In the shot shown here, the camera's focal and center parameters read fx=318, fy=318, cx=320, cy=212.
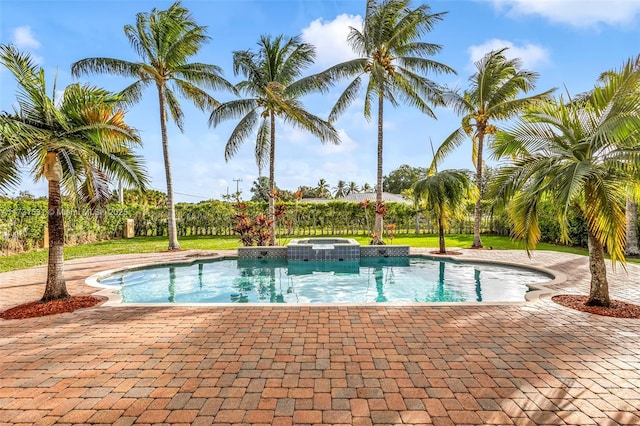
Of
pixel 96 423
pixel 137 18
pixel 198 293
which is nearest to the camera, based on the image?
pixel 96 423

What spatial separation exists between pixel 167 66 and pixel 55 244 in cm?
1137

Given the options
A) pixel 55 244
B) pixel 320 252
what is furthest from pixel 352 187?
pixel 55 244

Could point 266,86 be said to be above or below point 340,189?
below

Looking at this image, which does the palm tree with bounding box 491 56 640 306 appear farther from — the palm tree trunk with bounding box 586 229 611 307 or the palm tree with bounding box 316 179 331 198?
the palm tree with bounding box 316 179 331 198

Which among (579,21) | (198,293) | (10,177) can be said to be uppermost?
(579,21)

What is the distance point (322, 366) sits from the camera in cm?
347

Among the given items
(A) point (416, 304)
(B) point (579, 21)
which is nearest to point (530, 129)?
(A) point (416, 304)

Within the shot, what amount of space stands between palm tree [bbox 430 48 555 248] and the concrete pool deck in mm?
10895

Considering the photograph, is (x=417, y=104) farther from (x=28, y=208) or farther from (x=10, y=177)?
(x=28, y=208)

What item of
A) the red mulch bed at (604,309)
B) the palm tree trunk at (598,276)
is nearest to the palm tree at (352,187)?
the red mulch bed at (604,309)

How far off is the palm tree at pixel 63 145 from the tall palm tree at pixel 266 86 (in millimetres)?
8607

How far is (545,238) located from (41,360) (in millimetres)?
21044

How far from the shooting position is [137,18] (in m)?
13.6

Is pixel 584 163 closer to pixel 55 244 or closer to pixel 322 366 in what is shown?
pixel 322 366
